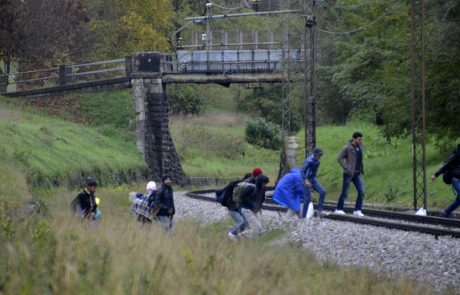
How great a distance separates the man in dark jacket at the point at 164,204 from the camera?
2069 cm

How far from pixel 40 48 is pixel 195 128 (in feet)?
63.1

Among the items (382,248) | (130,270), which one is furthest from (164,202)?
(130,270)

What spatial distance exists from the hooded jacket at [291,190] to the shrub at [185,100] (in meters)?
54.9

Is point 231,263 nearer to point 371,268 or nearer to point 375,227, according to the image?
point 371,268

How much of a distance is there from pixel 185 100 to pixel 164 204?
58983mm

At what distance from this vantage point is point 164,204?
20859 millimetres

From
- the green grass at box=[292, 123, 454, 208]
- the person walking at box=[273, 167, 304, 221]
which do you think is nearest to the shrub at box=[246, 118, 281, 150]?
the green grass at box=[292, 123, 454, 208]

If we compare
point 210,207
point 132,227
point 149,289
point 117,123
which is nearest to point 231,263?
point 149,289

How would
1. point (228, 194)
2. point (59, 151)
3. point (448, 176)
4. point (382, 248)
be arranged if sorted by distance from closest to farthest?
point (382, 248)
point (228, 194)
point (448, 176)
point (59, 151)

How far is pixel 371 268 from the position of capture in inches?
701

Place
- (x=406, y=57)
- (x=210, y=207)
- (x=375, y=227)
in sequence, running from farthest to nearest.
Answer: (x=406, y=57) → (x=210, y=207) → (x=375, y=227)

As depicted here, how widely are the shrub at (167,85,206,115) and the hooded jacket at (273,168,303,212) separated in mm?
54869

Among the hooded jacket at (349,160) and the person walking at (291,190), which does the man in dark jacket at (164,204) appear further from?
the hooded jacket at (349,160)

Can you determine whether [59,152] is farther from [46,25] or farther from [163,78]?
[163,78]
